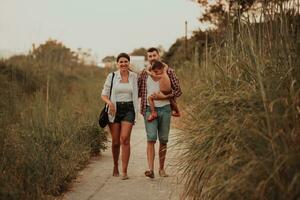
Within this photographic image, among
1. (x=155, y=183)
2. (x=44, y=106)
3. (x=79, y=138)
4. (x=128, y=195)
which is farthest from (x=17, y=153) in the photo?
(x=79, y=138)

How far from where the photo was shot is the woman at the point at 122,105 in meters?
8.35

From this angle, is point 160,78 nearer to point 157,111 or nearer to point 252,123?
point 157,111

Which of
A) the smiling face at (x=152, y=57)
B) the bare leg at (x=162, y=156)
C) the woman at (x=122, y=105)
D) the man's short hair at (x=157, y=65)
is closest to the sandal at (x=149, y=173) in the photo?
the bare leg at (x=162, y=156)

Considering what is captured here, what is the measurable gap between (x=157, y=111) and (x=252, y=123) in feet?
12.6

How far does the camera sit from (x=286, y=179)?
13.7ft

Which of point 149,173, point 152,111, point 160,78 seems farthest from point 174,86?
point 149,173

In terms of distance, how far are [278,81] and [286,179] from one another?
3.39 ft

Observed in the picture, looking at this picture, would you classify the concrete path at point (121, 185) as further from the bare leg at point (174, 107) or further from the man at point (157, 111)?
the bare leg at point (174, 107)

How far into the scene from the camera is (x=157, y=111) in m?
8.31

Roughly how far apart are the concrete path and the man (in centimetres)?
26

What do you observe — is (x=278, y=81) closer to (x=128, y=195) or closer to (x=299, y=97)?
(x=299, y=97)

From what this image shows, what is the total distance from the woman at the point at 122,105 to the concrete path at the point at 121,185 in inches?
15.2

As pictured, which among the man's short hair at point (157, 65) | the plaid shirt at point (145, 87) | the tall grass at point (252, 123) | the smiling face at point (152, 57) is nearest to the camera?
the tall grass at point (252, 123)

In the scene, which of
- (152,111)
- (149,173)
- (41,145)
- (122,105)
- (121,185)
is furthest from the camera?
(122,105)
